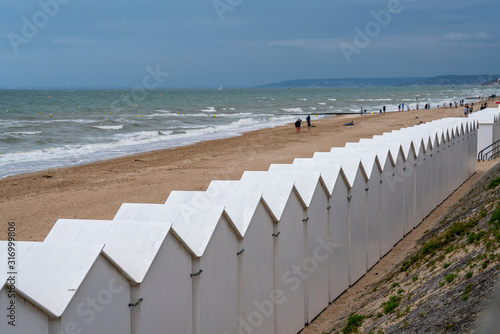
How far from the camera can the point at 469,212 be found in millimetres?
12672

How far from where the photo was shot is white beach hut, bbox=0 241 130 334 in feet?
15.0

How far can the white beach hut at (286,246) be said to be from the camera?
868cm

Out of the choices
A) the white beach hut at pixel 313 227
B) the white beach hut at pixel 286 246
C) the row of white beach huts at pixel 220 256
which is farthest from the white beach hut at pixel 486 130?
the white beach hut at pixel 286 246

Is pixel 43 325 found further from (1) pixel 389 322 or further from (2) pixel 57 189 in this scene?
(2) pixel 57 189

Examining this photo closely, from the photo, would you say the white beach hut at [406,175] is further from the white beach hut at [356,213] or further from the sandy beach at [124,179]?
the sandy beach at [124,179]

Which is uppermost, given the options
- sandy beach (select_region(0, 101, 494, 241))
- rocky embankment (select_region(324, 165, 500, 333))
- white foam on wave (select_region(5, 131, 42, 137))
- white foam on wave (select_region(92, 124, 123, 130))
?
rocky embankment (select_region(324, 165, 500, 333))

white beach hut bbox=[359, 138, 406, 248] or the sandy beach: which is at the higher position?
white beach hut bbox=[359, 138, 406, 248]

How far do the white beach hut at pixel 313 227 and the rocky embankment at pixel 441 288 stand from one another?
1.83 feet

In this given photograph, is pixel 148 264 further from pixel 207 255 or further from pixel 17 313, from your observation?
pixel 17 313

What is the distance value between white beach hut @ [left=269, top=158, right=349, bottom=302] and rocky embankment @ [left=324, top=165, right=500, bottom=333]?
1.75 feet

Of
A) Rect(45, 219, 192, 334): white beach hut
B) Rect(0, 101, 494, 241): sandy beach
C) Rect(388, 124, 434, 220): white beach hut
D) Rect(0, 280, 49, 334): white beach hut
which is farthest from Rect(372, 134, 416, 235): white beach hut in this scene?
Rect(0, 280, 49, 334): white beach hut

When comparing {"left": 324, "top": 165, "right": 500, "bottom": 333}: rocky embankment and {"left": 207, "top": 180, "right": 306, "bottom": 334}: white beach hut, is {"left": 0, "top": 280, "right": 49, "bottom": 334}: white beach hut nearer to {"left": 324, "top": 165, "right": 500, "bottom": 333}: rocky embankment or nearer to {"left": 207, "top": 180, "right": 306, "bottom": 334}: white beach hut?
{"left": 324, "top": 165, "right": 500, "bottom": 333}: rocky embankment

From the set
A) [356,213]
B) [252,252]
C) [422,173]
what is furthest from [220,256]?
[422,173]

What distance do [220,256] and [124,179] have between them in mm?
20139
